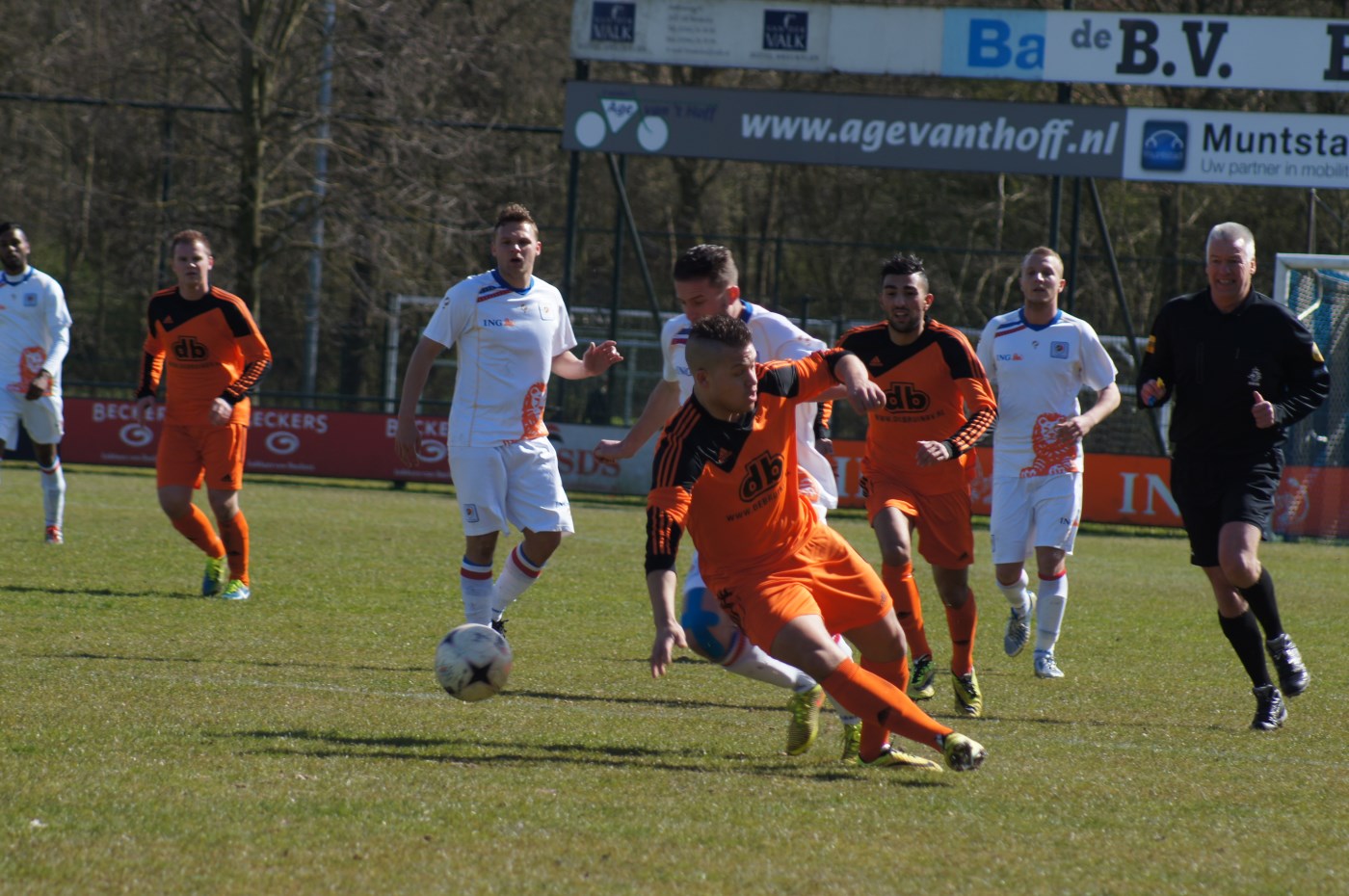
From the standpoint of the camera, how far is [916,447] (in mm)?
7547

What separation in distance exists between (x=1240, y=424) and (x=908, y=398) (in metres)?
1.55

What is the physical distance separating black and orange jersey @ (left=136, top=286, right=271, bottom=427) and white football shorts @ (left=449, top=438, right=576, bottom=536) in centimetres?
292

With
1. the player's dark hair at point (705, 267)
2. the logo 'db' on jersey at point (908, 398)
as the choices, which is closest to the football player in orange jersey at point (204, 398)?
the player's dark hair at point (705, 267)

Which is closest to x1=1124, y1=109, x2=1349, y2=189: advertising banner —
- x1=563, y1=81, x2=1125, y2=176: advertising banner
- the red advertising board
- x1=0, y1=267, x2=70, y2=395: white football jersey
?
x1=563, y1=81, x2=1125, y2=176: advertising banner

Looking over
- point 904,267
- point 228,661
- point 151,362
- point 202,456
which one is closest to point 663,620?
point 904,267

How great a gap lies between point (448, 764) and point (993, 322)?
14.4ft

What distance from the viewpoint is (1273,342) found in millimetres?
6867

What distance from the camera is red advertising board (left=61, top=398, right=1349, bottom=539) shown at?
21.0 m

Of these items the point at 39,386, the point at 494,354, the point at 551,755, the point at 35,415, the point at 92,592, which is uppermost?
the point at 494,354

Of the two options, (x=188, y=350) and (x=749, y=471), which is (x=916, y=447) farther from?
(x=188, y=350)

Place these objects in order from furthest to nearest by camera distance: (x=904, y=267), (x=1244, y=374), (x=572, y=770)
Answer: (x=904, y=267) < (x=1244, y=374) < (x=572, y=770)

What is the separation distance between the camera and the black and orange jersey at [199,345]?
33.4ft

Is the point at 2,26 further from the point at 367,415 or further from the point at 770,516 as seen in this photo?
the point at 770,516

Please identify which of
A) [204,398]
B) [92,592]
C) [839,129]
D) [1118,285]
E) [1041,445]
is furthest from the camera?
[1118,285]
